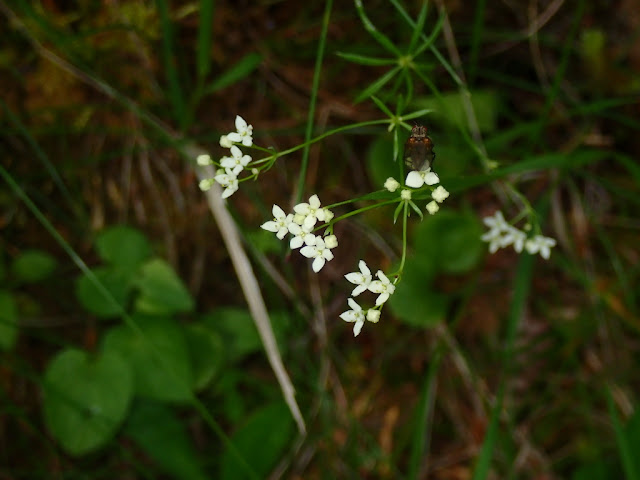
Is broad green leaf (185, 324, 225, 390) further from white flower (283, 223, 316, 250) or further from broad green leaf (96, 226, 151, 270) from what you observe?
white flower (283, 223, 316, 250)

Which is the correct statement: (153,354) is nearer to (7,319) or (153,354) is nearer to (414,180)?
(7,319)

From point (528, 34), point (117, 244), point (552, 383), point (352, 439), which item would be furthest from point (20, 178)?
point (552, 383)

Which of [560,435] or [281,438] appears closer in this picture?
[281,438]

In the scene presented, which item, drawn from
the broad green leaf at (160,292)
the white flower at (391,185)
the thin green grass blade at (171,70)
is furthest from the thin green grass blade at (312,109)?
the broad green leaf at (160,292)

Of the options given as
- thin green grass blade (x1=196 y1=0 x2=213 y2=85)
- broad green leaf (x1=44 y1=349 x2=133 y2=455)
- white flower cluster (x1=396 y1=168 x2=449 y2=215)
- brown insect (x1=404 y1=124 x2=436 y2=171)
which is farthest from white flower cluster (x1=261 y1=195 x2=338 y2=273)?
broad green leaf (x1=44 y1=349 x2=133 y2=455)

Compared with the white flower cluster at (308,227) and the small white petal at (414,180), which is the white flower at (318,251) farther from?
the small white petal at (414,180)

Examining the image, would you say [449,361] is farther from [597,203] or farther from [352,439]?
[597,203]

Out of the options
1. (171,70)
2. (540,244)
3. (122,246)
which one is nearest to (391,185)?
(540,244)
